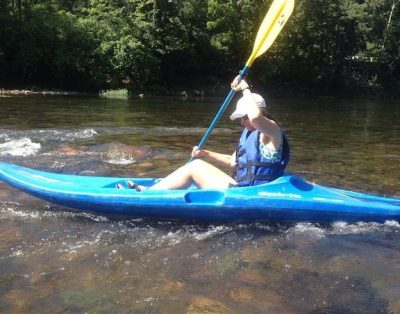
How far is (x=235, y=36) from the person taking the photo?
1244 inches

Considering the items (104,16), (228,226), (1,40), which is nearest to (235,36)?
(104,16)

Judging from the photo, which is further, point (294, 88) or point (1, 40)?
point (294, 88)

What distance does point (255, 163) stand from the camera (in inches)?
178

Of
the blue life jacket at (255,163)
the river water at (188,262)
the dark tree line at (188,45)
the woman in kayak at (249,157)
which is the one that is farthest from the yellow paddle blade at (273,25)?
the dark tree line at (188,45)

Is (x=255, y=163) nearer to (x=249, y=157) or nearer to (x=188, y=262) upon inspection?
(x=249, y=157)

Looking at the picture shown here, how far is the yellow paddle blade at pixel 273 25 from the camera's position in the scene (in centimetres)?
588

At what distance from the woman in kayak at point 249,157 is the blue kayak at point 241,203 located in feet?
0.50

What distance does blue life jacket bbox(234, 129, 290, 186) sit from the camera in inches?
176

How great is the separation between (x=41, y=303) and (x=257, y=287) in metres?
1.35

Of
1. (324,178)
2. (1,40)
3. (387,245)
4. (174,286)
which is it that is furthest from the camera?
(1,40)

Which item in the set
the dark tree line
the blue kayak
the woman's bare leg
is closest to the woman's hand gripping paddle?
the woman's bare leg

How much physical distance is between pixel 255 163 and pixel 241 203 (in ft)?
1.23

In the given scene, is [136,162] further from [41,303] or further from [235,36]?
[235,36]

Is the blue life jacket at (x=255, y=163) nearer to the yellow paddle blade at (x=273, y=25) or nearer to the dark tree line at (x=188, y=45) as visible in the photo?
the yellow paddle blade at (x=273, y=25)
